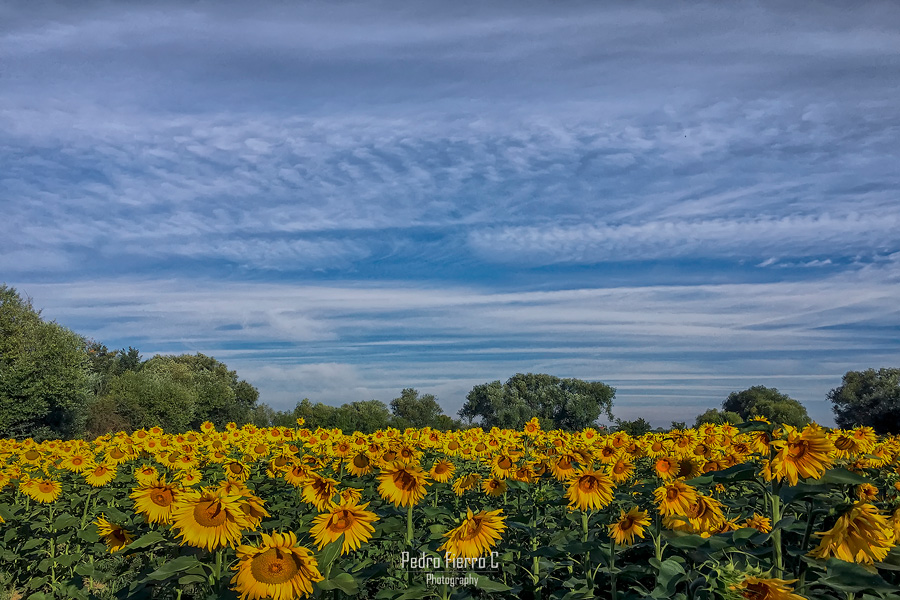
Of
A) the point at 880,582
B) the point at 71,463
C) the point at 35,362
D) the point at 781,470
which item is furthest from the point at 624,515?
the point at 35,362

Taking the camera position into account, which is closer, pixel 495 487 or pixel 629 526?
pixel 629 526

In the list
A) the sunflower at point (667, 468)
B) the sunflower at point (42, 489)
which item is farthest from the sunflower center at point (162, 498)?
the sunflower at point (42, 489)

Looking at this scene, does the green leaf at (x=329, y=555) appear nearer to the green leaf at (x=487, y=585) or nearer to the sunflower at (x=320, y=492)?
the green leaf at (x=487, y=585)

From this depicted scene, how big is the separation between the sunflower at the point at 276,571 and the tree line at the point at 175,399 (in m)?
9.29

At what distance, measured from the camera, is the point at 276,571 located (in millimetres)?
2992

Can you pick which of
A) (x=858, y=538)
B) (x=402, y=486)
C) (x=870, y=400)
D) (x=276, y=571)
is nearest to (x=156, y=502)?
(x=402, y=486)

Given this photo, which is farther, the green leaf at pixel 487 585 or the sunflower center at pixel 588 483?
the sunflower center at pixel 588 483

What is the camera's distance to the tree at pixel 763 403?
59344 mm

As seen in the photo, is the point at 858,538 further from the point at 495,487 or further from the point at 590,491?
the point at 495,487

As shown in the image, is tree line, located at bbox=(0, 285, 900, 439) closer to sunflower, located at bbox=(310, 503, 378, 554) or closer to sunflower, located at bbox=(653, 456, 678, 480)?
sunflower, located at bbox=(653, 456, 678, 480)

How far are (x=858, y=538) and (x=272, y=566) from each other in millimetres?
2882

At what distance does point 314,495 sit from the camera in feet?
14.4

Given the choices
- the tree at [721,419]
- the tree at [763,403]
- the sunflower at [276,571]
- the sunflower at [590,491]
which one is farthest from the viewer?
the tree at [763,403]

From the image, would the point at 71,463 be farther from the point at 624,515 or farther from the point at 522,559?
the point at 624,515
